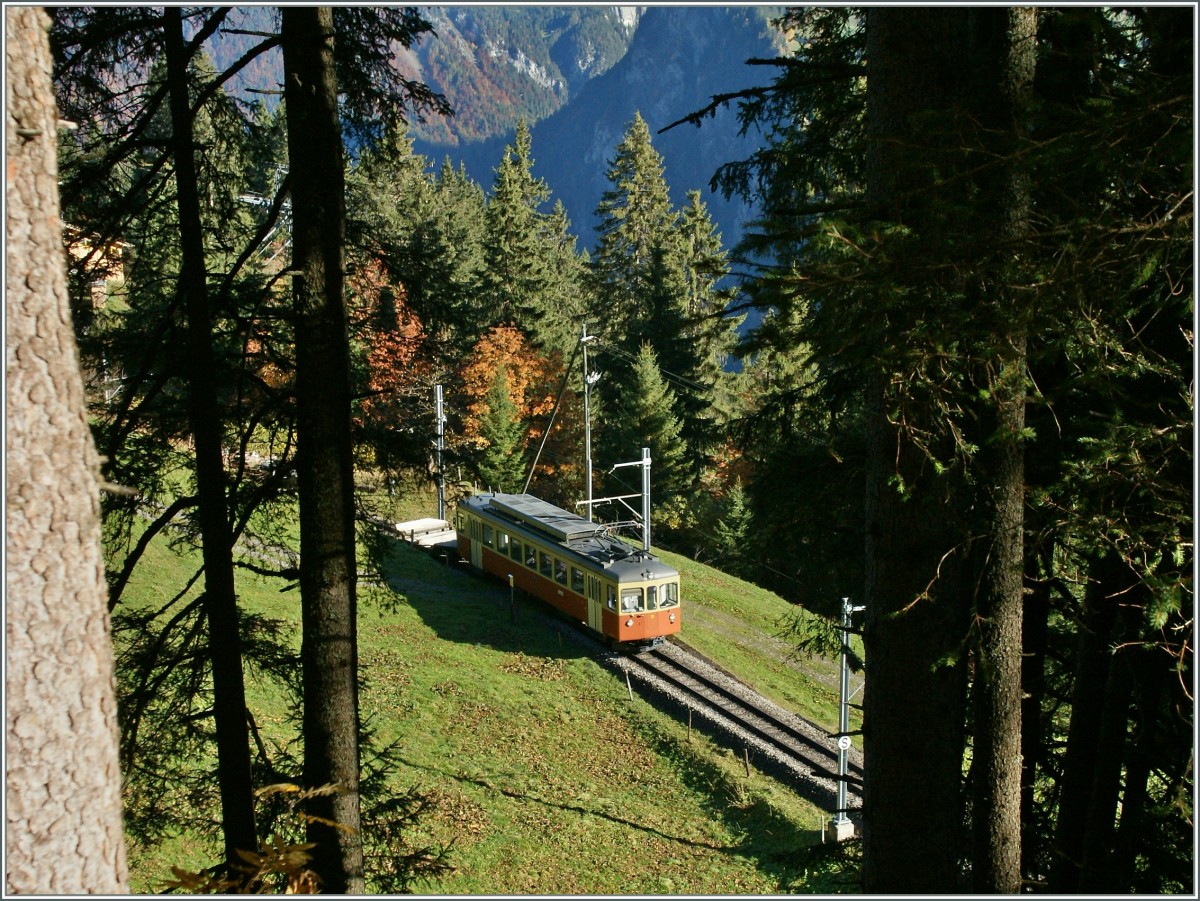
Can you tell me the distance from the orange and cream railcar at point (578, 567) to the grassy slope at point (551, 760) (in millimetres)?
894

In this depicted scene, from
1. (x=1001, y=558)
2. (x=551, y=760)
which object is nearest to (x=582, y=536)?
(x=551, y=760)

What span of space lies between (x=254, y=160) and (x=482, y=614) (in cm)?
1676

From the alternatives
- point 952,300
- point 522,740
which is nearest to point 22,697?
point 952,300

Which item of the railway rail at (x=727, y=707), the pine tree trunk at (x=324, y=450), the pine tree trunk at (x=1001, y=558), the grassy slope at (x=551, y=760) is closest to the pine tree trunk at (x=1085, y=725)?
the pine tree trunk at (x=1001, y=558)

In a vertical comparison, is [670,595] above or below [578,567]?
below

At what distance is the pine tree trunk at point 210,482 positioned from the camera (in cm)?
544

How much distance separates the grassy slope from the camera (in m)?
12.6

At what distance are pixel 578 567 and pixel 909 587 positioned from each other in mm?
16506

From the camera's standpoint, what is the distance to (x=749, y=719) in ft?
56.7

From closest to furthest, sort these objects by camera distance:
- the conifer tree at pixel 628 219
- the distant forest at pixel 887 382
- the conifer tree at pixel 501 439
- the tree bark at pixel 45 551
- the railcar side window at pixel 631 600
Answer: the tree bark at pixel 45 551 < the distant forest at pixel 887 382 < the railcar side window at pixel 631 600 < the conifer tree at pixel 501 439 < the conifer tree at pixel 628 219

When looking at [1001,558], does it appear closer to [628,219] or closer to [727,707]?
[727,707]

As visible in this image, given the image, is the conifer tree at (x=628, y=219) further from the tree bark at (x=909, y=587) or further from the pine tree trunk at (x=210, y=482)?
the tree bark at (x=909, y=587)

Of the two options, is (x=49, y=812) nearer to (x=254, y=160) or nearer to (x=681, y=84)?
(x=254, y=160)

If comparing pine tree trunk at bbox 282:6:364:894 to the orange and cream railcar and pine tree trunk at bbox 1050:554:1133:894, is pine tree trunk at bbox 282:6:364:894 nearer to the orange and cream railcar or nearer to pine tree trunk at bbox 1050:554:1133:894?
pine tree trunk at bbox 1050:554:1133:894
